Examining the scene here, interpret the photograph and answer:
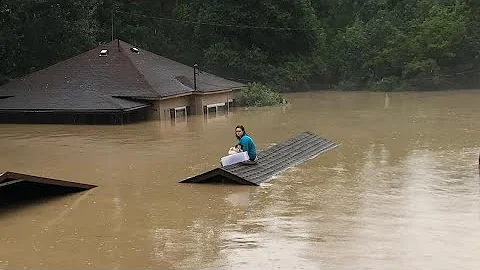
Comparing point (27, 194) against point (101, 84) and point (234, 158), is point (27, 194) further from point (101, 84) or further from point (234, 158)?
point (101, 84)

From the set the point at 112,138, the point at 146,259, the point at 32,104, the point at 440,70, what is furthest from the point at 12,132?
the point at 440,70

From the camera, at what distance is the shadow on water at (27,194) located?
49.3ft

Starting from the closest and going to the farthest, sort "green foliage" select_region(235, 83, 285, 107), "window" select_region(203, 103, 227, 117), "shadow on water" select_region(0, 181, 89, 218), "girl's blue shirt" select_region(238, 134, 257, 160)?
"shadow on water" select_region(0, 181, 89, 218), "girl's blue shirt" select_region(238, 134, 257, 160), "window" select_region(203, 103, 227, 117), "green foliage" select_region(235, 83, 285, 107)

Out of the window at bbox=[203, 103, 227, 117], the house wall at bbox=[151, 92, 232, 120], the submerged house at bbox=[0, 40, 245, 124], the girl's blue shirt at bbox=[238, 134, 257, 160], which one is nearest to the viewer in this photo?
the girl's blue shirt at bbox=[238, 134, 257, 160]

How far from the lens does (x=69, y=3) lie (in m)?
44.8

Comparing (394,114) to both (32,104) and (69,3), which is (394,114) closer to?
(32,104)

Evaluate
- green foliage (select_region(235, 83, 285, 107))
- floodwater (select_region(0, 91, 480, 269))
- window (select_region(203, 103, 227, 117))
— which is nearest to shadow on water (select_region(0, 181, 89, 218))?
floodwater (select_region(0, 91, 480, 269))

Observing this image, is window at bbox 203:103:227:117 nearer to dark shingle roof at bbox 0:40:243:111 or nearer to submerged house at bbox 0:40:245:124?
submerged house at bbox 0:40:245:124

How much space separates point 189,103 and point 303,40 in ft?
73.9

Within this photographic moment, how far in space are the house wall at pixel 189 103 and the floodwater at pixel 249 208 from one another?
22.1 ft

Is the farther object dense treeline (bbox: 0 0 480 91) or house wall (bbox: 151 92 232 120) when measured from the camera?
dense treeline (bbox: 0 0 480 91)

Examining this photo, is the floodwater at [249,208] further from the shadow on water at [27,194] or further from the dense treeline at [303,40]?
the dense treeline at [303,40]

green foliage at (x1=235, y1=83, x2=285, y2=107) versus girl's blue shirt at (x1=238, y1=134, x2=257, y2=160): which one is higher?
green foliage at (x1=235, y1=83, x2=285, y2=107)

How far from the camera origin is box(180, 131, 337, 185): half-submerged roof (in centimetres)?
1703
